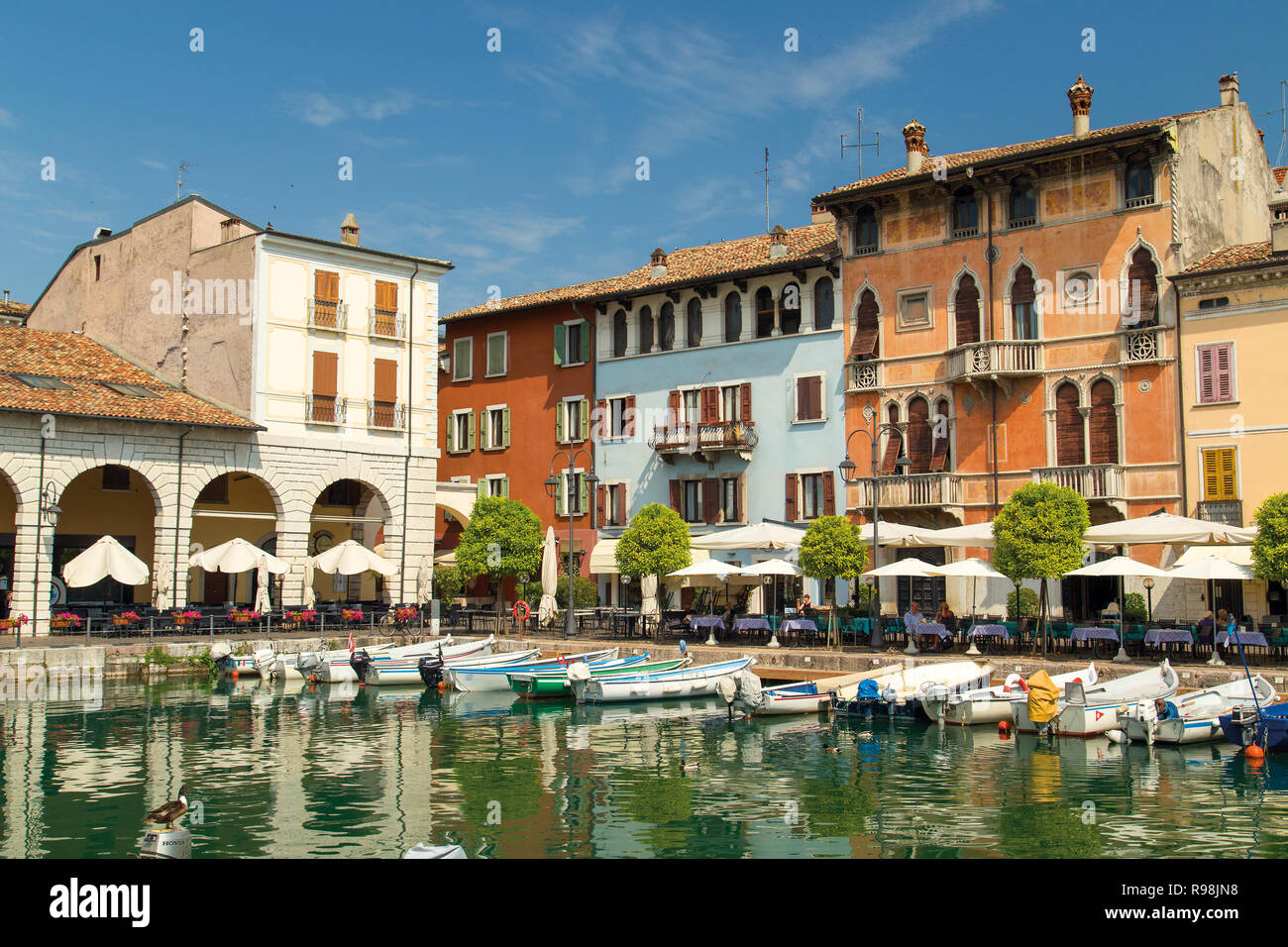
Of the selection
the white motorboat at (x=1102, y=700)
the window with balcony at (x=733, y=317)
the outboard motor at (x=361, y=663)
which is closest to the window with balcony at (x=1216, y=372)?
the white motorboat at (x=1102, y=700)

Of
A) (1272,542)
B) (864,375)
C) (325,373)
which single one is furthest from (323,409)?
(1272,542)

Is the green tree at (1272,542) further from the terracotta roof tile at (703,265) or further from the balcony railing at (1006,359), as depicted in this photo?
the terracotta roof tile at (703,265)

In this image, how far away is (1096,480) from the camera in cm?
3325

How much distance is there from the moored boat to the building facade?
15.0 metres

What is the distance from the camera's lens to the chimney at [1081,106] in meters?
35.8

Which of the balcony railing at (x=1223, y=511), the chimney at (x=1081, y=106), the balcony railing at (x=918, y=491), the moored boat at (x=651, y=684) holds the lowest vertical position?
the moored boat at (x=651, y=684)

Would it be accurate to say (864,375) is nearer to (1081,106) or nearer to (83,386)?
(1081,106)

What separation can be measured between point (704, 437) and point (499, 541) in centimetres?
853

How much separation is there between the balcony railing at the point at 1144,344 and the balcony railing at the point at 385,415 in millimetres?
24506

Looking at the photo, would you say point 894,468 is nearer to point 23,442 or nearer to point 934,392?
point 934,392

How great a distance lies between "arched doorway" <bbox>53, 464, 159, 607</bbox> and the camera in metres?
39.0

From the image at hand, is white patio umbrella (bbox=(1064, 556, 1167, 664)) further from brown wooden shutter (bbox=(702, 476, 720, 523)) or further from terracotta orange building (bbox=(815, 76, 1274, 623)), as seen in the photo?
brown wooden shutter (bbox=(702, 476, 720, 523))

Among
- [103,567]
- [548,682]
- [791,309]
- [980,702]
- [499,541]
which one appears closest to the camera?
[980,702]
